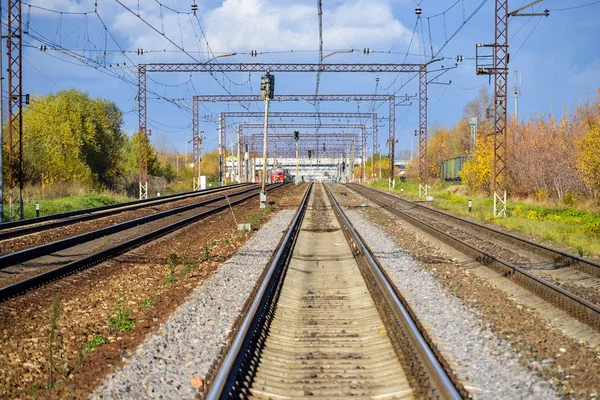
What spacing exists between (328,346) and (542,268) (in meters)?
7.46

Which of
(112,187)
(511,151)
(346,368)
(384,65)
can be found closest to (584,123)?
(511,151)

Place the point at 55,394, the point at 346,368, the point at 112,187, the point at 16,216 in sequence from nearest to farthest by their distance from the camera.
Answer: the point at 55,394 → the point at 346,368 → the point at 16,216 → the point at 112,187

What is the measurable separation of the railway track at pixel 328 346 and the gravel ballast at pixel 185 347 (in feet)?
0.97

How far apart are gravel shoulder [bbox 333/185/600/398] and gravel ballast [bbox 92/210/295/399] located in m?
2.87

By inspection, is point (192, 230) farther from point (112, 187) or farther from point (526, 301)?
point (112, 187)

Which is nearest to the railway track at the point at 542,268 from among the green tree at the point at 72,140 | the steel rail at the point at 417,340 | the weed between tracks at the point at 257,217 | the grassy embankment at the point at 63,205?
the steel rail at the point at 417,340

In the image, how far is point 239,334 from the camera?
6.43 meters

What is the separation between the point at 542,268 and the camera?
1248cm

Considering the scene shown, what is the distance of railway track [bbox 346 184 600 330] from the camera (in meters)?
8.60

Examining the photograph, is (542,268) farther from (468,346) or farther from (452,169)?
(452,169)

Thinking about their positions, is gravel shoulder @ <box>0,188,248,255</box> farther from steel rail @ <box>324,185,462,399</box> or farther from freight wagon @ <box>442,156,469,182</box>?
freight wagon @ <box>442,156,469,182</box>

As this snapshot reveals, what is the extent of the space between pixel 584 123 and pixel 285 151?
8766 cm

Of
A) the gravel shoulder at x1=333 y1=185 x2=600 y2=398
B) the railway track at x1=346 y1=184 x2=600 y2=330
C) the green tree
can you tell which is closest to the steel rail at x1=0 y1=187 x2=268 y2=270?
the gravel shoulder at x1=333 y1=185 x2=600 y2=398

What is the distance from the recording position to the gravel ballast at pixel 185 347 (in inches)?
210
